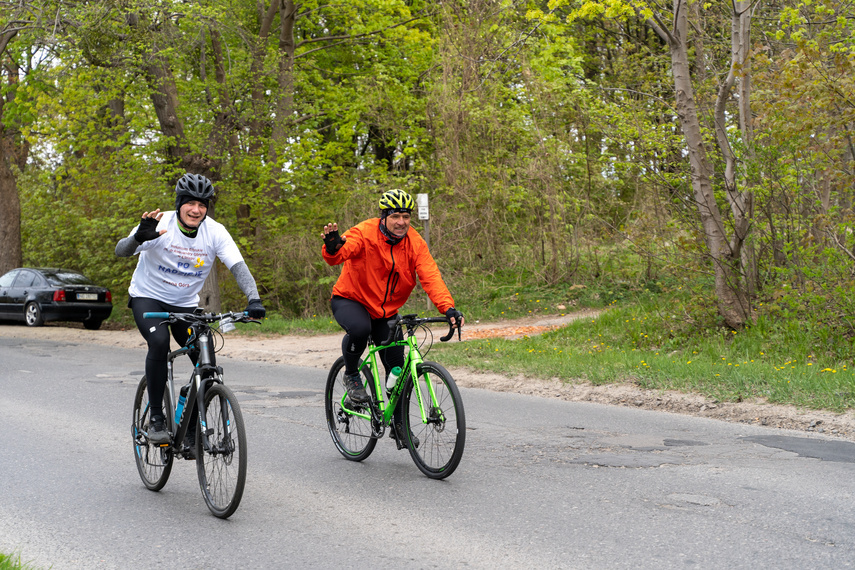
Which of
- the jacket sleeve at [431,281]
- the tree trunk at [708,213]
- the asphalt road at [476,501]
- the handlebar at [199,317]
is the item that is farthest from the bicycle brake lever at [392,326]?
the tree trunk at [708,213]

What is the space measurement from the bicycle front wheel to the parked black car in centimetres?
1749

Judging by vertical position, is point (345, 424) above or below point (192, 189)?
below

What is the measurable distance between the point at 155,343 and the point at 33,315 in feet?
59.1

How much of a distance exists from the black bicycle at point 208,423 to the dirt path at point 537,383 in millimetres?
5058

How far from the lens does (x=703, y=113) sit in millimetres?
13516

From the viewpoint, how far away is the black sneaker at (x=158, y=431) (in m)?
5.30

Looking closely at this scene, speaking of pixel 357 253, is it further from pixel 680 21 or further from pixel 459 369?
pixel 680 21

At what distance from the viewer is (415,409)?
18.7ft

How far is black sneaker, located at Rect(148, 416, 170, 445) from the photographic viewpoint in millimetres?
5301

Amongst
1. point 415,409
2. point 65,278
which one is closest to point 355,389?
point 415,409

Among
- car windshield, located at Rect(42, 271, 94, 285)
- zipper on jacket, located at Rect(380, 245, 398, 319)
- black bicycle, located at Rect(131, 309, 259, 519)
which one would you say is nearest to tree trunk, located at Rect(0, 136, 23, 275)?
car windshield, located at Rect(42, 271, 94, 285)

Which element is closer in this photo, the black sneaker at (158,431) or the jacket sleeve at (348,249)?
the black sneaker at (158,431)

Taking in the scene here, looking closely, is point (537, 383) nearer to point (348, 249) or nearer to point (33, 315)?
point (348, 249)

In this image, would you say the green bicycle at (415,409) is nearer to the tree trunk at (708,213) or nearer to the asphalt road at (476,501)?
the asphalt road at (476,501)
